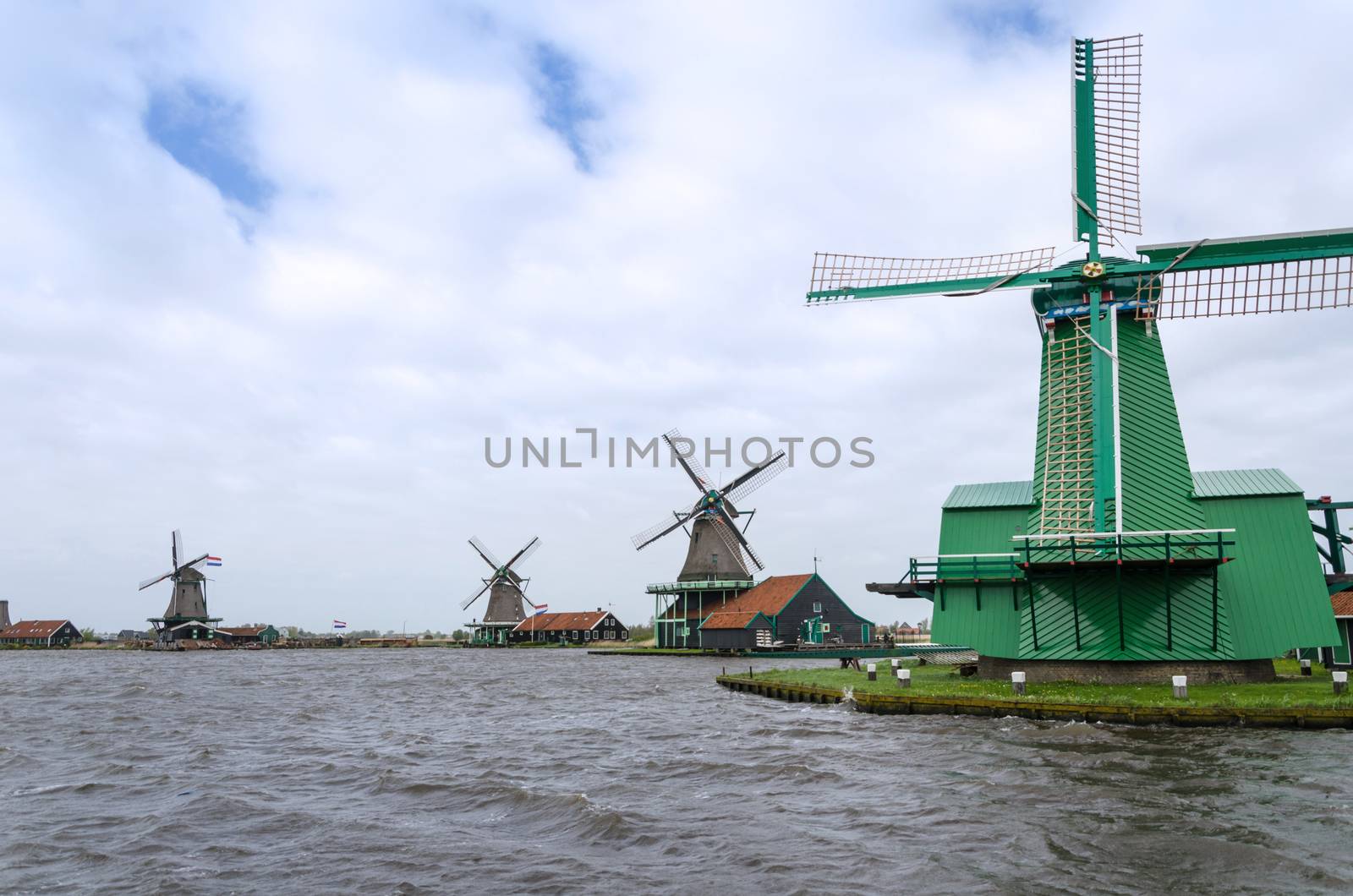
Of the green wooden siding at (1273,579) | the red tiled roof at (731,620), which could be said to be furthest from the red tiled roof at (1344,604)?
the red tiled roof at (731,620)

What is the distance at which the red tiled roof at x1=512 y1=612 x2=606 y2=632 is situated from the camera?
88812mm

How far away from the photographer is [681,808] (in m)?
12.8

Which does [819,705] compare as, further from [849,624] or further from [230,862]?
[849,624]

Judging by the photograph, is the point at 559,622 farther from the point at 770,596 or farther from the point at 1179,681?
the point at 1179,681

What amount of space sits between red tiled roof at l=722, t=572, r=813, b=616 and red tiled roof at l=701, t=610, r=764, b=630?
35 cm

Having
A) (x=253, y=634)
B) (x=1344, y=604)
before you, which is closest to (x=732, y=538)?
(x=1344, y=604)

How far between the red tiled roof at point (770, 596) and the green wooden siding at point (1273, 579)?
3804 cm

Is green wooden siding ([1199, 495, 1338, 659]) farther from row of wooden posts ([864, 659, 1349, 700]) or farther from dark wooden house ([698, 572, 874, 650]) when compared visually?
dark wooden house ([698, 572, 874, 650])

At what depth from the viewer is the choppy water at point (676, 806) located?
9750 mm

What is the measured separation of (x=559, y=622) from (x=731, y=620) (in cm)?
3261

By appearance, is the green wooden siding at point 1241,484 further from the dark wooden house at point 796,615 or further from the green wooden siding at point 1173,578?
the dark wooden house at point 796,615

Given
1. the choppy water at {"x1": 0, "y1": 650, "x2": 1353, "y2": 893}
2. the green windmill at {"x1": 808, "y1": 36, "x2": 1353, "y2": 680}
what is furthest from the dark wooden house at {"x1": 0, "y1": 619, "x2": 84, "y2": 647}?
the green windmill at {"x1": 808, "y1": 36, "x2": 1353, "y2": 680}

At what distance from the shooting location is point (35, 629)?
102m

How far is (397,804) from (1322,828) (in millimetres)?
10994
